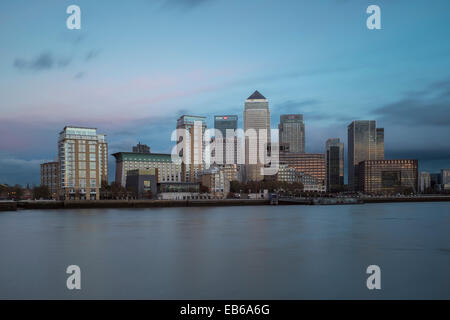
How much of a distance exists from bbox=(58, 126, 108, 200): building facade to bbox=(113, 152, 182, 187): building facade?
5974 centimetres

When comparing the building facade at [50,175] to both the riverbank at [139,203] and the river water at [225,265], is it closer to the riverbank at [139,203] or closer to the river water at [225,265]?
the riverbank at [139,203]

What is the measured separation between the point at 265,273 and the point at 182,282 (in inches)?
168

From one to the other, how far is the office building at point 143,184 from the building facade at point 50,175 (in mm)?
42214

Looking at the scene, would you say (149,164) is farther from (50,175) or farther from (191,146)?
(50,175)

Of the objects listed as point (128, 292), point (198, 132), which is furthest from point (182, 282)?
point (198, 132)

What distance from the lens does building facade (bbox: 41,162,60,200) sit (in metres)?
146

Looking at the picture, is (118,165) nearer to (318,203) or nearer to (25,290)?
(318,203)

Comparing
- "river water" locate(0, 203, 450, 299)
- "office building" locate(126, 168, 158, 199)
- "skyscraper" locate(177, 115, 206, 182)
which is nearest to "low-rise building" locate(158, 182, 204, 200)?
"office building" locate(126, 168, 158, 199)

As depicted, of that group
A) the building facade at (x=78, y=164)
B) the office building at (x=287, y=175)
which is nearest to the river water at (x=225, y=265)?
the building facade at (x=78, y=164)

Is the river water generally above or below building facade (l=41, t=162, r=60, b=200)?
below

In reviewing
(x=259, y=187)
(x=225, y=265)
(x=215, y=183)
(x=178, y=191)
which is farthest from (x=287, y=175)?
(x=225, y=265)

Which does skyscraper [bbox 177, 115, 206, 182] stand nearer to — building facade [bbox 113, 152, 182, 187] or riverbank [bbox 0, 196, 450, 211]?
building facade [bbox 113, 152, 182, 187]

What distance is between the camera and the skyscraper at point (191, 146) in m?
178

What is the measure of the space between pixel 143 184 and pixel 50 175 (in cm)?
5349
